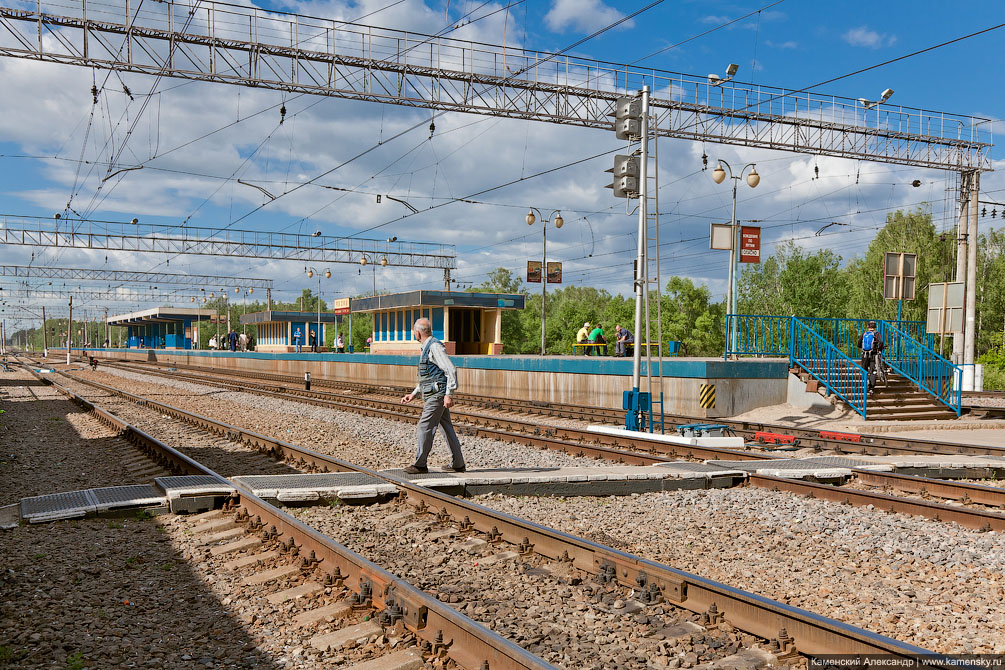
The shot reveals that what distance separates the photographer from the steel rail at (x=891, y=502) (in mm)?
7102

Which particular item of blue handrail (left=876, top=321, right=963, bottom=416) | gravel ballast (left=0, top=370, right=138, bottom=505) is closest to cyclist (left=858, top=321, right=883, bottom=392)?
blue handrail (left=876, top=321, right=963, bottom=416)

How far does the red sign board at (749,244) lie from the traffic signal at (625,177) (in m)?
9.00

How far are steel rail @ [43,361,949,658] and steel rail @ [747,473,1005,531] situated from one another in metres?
3.98

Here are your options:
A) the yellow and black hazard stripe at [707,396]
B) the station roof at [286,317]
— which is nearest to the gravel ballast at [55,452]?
the yellow and black hazard stripe at [707,396]

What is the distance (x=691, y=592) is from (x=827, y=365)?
14782 mm

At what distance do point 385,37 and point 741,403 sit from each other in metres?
13.0

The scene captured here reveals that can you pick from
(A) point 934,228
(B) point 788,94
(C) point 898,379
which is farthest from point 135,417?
(A) point 934,228

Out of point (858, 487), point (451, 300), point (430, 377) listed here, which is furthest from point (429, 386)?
point (451, 300)

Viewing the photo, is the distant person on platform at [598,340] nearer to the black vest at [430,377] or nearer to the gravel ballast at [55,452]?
the gravel ballast at [55,452]

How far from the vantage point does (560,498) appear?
8.41 meters

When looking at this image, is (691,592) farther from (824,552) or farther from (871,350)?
(871,350)

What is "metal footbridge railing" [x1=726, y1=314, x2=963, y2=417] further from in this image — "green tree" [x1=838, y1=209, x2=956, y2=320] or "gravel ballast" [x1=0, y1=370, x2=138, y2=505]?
"green tree" [x1=838, y1=209, x2=956, y2=320]

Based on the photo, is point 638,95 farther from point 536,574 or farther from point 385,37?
point 536,574

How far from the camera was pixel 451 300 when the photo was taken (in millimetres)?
33312
